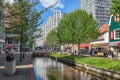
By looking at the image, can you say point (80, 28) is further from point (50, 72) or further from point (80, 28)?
point (50, 72)

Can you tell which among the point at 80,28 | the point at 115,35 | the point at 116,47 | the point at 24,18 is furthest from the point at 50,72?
the point at 116,47

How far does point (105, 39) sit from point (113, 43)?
1024 cm

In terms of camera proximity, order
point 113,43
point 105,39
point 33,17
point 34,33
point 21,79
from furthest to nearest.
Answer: point 105,39
point 113,43
point 34,33
point 33,17
point 21,79

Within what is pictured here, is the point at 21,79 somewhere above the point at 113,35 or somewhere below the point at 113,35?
below

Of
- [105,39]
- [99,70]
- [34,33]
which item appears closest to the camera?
[99,70]

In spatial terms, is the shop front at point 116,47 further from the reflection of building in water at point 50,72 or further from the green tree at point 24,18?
the green tree at point 24,18

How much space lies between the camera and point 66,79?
98.2 feet

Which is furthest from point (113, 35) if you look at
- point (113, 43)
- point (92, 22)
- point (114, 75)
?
point (114, 75)

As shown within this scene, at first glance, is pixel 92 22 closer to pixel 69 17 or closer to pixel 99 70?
pixel 69 17

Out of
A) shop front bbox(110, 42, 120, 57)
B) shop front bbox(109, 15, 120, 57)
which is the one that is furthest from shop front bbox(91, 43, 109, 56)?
shop front bbox(109, 15, 120, 57)

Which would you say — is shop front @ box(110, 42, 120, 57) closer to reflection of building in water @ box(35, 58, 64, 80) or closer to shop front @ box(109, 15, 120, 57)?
shop front @ box(109, 15, 120, 57)

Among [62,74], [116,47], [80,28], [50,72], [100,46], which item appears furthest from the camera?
[100,46]

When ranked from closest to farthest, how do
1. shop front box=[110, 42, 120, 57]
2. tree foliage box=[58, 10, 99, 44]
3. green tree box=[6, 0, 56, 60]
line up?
green tree box=[6, 0, 56, 60] → shop front box=[110, 42, 120, 57] → tree foliage box=[58, 10, 99, 44]

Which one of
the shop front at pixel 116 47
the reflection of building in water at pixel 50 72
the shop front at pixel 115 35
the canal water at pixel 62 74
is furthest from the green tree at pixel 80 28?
the canal water at pixel 62 74
